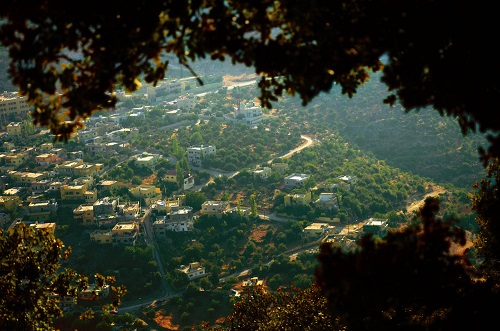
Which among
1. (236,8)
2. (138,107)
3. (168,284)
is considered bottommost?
(168,284)

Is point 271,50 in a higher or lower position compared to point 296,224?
higher

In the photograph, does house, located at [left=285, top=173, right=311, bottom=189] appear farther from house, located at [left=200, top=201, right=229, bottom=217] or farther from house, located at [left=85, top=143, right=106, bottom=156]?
house, located at [left=85, top=143, right=106, bottom=156]

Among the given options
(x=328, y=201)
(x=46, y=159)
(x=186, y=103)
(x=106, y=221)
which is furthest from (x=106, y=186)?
(x=186, y=103)

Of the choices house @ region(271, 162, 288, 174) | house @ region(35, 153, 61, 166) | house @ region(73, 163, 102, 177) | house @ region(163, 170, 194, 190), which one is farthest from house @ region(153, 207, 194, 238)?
house @ region(35, 153, 61, 166)

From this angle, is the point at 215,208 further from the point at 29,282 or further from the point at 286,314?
the point at 29,282

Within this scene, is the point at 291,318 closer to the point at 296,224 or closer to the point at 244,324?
the point at 244,324

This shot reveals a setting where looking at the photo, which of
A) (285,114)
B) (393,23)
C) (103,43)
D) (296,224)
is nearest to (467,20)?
(393,23)

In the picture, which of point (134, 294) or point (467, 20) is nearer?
point (467, 20)
